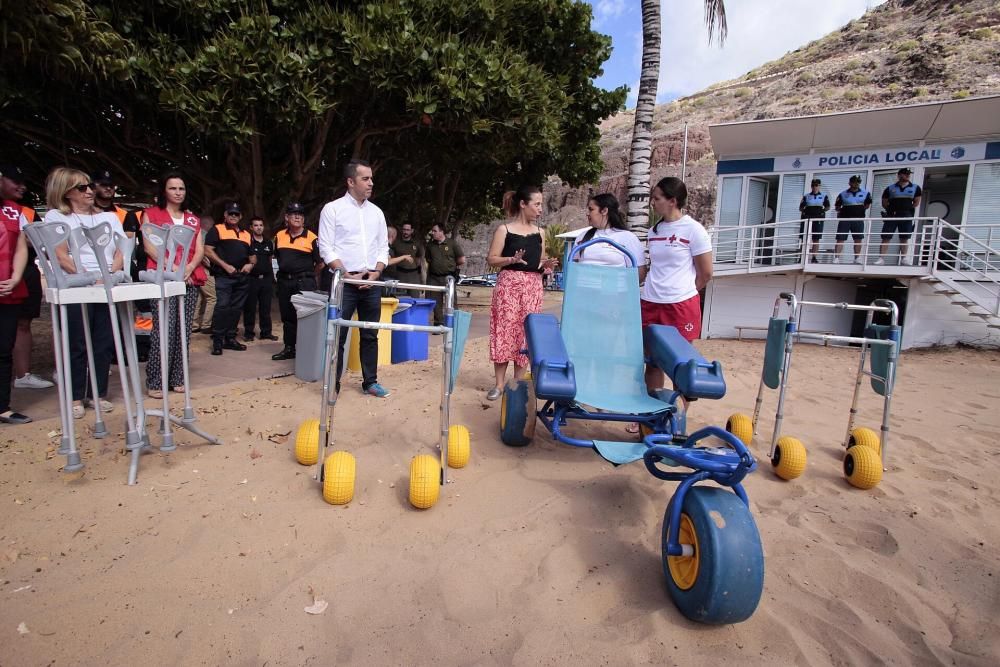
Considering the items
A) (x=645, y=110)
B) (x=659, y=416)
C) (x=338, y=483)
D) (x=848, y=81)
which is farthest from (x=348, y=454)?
(x=848, y=81)

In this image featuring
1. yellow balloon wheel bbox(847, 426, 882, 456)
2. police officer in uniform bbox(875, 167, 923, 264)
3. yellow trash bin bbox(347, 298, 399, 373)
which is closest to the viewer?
yellow balloon wheel bbox(847, 426, 882, 456)

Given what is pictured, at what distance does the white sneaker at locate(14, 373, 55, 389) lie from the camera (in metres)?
4.54

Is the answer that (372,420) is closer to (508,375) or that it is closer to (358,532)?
(358,532)

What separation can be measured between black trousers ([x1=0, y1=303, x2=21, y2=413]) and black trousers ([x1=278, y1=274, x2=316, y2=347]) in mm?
2884

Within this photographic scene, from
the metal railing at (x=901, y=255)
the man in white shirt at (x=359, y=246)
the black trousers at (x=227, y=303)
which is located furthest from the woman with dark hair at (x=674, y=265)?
the metal railing at (x=901, y=255)

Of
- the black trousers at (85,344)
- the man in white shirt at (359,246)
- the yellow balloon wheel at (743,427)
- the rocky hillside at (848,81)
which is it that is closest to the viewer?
the yellow balloon wheel at (743,427)

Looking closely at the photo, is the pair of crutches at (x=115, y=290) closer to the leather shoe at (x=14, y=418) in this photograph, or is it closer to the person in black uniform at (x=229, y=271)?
the leather shoe at (x=14, y=418)

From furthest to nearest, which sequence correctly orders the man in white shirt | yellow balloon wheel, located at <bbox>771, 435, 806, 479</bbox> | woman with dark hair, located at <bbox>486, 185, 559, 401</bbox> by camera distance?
woman with dark hair, located at <bbox>486, 185, 559, 401</bbox> < the man in white shirt < yellow balloon wheel, located at <bbox>771, 435, 806, 479</bbox>

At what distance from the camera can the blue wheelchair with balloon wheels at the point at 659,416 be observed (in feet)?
6.38

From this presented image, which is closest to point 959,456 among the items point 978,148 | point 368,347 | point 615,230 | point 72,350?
point 615,230

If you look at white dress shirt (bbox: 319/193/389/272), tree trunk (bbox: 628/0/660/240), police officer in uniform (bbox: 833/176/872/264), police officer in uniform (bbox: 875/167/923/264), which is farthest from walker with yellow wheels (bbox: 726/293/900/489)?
police officer in uniform (bbox: 833/176/872/264)

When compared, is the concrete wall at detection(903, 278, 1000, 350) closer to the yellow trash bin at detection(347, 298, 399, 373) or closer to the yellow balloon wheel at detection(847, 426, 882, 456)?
the yellow balloon wheel at detection(847, 426, 882, 456)

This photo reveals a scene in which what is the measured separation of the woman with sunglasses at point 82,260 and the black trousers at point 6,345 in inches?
12.1

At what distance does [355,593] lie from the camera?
7.17 feet
